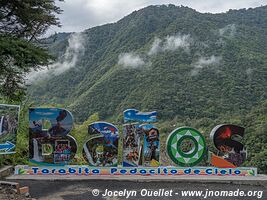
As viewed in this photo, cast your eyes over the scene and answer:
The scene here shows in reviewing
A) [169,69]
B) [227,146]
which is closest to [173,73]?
[169,69]

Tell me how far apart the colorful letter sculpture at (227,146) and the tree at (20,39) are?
18.3ft

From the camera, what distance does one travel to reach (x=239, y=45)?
66.2 meters

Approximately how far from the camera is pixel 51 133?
33.4 feet

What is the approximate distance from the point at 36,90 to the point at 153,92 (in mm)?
25584

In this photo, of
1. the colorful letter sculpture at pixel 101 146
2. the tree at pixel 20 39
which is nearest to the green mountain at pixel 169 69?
the colorful letter sculpture at pixel 101 146

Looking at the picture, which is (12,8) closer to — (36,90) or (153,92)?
(153,92)

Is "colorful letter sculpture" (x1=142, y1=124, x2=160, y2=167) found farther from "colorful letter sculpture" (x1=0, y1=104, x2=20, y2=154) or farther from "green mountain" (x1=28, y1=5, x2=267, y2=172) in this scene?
"green mountain" (x1=28, y1=5, x2=267, y2=172)

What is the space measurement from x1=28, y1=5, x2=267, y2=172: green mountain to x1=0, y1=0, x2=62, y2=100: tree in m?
20.9

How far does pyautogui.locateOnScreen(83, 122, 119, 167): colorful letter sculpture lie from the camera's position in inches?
402

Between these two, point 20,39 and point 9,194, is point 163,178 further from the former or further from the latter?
point 20,39

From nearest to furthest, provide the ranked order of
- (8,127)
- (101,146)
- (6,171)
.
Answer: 1. (8,127)
2. (6,171)
3. (101,146)

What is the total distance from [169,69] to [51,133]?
51.6 m

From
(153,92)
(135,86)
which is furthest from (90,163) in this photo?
(135,86)

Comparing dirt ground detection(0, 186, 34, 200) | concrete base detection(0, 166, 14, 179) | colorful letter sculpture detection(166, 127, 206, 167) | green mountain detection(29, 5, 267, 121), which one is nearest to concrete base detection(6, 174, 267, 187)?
concrete base detection(0, 166, 14, 179)
